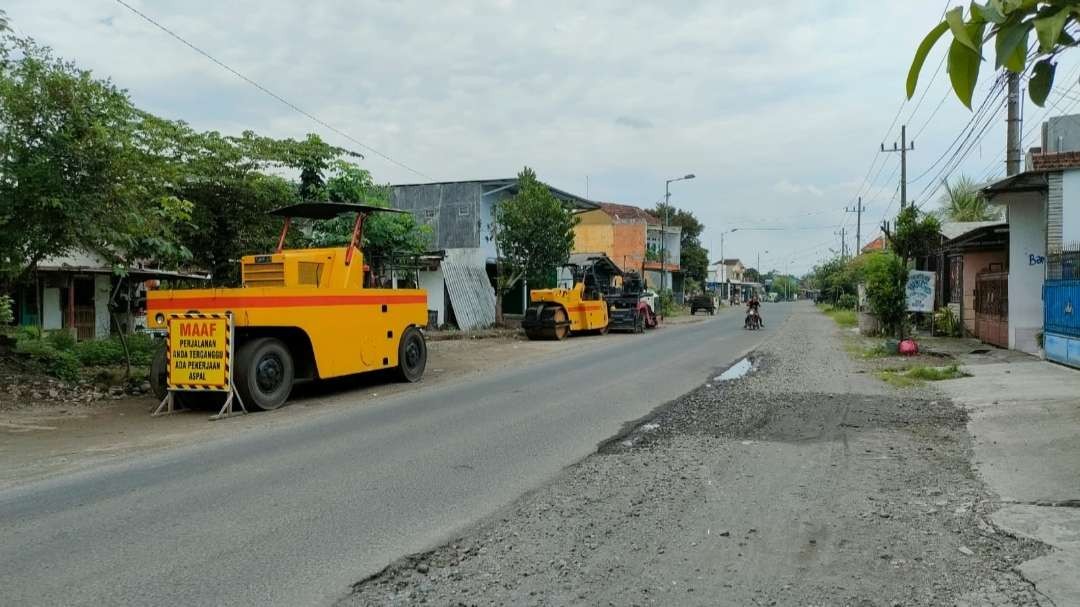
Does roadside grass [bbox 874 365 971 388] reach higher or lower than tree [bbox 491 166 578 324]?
lower

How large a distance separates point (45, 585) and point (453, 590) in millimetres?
2345

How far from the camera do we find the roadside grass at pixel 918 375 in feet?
43.0

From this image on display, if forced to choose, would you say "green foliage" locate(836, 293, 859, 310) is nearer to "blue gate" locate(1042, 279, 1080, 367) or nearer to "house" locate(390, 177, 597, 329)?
"house" locate(390, 177, 597, 329)

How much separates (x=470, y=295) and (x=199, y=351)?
1973 cm

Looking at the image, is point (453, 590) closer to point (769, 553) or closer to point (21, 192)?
point (769, 553)

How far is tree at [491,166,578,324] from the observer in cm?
2748

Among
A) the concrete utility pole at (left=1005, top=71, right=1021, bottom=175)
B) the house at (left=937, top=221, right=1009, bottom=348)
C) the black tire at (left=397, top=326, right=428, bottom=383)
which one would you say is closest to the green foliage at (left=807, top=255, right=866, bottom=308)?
the house at (left=937, top=221, right=1009, bottom=348)

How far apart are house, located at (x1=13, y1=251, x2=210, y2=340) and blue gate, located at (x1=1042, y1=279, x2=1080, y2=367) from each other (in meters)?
19.5

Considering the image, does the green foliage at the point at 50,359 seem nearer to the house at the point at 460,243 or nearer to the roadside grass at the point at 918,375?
the roadside grass at the point at 918,375

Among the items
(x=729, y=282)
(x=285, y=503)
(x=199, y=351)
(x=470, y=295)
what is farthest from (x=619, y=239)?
(x=729, y=282)

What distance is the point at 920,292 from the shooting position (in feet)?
65.2

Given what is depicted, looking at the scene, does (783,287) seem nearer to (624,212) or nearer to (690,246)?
(690,246)

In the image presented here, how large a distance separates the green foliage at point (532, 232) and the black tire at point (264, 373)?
657 inches

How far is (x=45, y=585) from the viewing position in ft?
14.0
